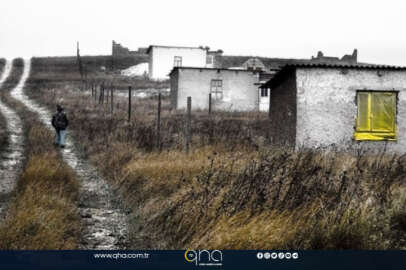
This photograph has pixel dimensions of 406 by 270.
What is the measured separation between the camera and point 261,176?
434cm

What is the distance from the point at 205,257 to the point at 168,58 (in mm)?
31856

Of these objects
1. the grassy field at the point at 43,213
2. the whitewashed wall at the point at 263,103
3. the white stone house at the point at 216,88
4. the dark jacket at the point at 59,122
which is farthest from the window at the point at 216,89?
the grassy field at the point at 43,213

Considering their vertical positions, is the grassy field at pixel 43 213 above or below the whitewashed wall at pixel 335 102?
below

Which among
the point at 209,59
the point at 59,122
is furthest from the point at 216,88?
the point at 59,122

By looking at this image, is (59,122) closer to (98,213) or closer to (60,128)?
(60,128)

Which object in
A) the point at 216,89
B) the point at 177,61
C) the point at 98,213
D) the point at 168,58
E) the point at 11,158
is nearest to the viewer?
the point at 98,213

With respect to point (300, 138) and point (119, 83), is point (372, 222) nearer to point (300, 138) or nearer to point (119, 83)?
point (300, 138)

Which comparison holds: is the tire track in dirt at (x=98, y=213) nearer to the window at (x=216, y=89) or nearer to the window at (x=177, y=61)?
the window at (x=216, y=89)

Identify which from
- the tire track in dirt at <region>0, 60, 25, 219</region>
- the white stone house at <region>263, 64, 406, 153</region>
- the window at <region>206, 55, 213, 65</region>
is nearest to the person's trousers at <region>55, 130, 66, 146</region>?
the tire track in dirt at <region>0, 60, 25, 219</region>

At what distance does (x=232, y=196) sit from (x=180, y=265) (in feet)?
5.78

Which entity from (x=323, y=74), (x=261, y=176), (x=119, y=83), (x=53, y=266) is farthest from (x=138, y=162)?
(x=119, y=83)

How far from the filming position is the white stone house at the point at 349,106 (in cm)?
1118

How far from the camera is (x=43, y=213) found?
368 centimetres

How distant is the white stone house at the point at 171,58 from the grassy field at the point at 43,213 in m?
27.3
